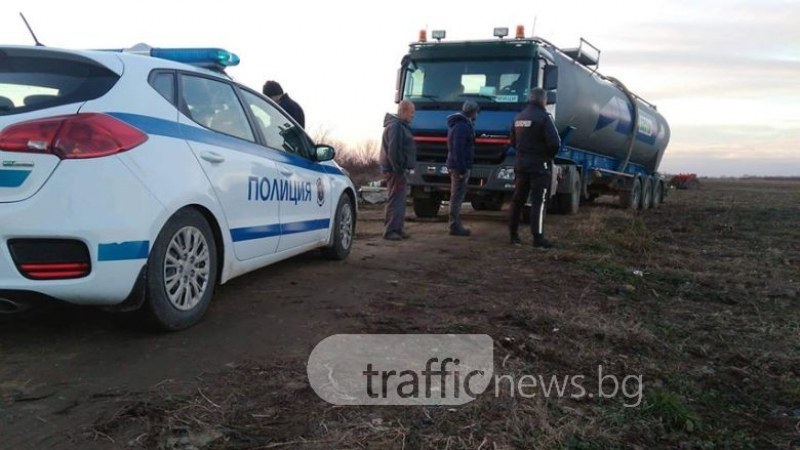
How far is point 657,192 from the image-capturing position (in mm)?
20562

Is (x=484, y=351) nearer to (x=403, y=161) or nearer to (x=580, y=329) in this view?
(x=580, y=329)

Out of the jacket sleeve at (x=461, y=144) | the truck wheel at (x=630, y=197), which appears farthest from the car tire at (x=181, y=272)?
the truck wheel at (x=630, y=197)

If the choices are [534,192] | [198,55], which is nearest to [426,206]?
[534,192]

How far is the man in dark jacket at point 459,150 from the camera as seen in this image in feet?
30.5

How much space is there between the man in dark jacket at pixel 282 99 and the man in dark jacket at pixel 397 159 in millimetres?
1138

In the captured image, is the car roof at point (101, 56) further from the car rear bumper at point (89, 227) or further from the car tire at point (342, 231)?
the car tire at point (342, 231)

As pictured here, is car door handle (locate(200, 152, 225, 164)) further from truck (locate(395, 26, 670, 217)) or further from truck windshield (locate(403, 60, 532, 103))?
truck windshield (locate(403, 60, 532, 103))

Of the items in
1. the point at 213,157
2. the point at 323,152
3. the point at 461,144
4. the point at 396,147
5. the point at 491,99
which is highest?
the point at 491,99

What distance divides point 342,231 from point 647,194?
14.7 meters

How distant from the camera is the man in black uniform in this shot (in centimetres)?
824

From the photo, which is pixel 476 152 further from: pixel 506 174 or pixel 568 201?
pixel 568 201

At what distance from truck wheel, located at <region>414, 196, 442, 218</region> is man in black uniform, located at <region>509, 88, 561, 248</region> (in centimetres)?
397

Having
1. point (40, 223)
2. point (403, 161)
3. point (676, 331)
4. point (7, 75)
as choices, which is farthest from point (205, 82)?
point (403, 161)

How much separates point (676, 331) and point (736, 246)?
19.5 ft
